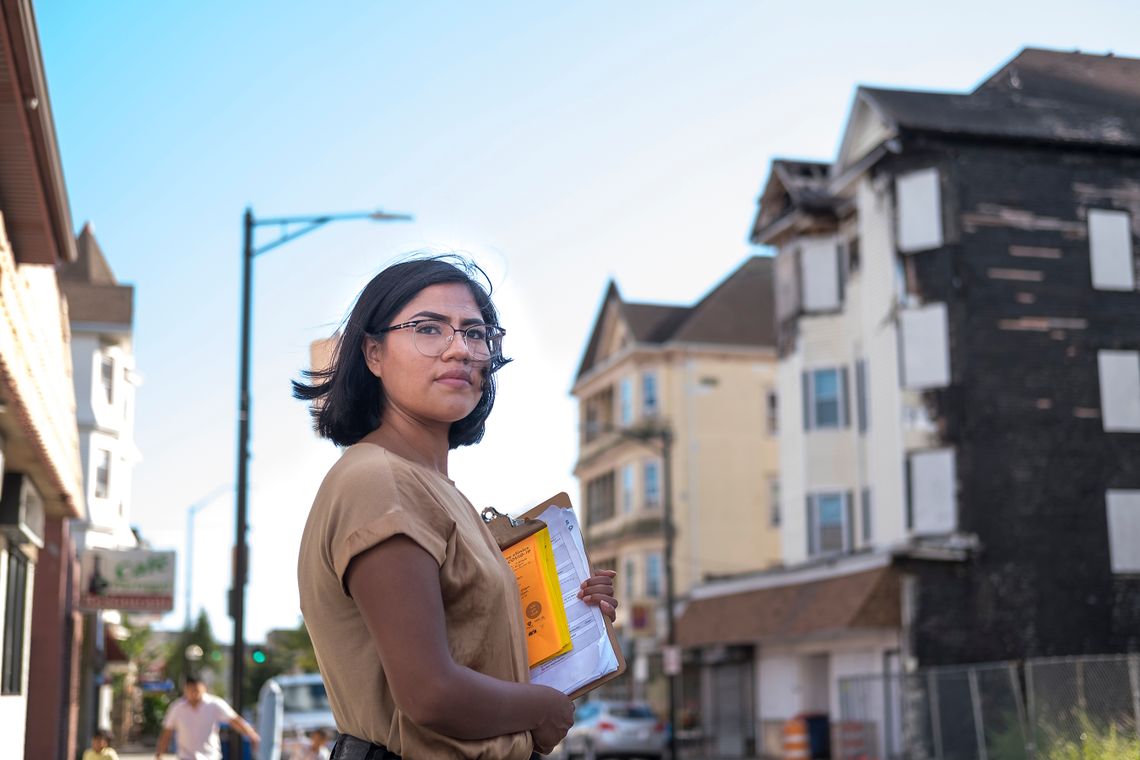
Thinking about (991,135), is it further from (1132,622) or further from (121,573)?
(121,573)

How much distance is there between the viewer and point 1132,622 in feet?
113

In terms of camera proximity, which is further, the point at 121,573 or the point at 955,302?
the point at 955,302

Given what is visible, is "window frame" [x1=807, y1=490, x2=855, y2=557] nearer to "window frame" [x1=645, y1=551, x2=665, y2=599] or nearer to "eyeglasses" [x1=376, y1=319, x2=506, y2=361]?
"window frame" [x1=645, y1=551, x2=665, y2=599]

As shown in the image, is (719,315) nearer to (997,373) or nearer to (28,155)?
(997,373)

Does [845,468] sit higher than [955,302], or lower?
lower

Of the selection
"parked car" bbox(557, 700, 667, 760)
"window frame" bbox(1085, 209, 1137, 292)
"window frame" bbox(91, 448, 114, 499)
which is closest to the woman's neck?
"parked car" bbox(557, 700, 667, 760)

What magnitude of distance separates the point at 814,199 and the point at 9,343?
2937 centimetres

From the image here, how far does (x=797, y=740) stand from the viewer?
36.3 m

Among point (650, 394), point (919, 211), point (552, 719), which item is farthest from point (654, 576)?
point (552, 719)

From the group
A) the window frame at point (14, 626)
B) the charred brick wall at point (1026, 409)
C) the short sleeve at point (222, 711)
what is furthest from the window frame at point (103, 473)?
the short sleeve at point (222, 711)

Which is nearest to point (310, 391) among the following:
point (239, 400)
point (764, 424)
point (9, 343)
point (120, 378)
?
point (9, 343)

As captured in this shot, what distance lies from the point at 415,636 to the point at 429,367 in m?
0.61

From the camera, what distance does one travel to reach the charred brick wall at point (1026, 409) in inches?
1329

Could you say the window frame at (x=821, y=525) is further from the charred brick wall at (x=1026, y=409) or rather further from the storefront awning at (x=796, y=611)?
the charred brick wall at (x=1026, y=409)
